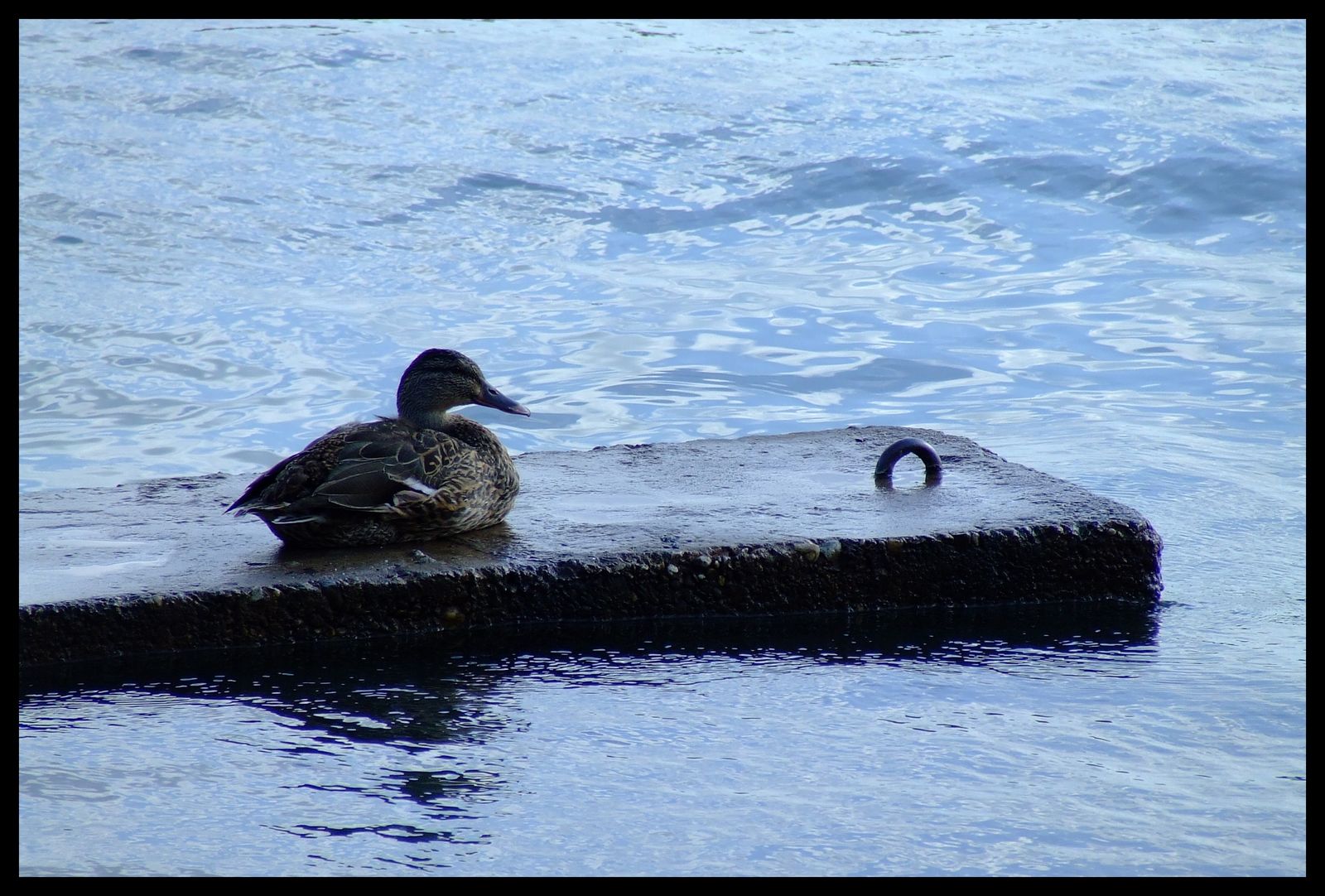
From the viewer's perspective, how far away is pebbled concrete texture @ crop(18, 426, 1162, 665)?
458 cm

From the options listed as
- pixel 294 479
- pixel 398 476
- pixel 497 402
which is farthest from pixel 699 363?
pixel 294 479

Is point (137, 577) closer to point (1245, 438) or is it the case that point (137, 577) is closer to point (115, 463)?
point (115, 463)

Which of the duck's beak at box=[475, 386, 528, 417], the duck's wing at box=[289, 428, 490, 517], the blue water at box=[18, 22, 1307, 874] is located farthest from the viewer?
the duck's beak at box=[475, 386, 528, 417]

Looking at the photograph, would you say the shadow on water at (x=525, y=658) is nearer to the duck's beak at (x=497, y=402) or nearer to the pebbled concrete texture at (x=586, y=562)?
the pebbled concrete texture at (x=586, y=562)

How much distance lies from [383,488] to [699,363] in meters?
5.27

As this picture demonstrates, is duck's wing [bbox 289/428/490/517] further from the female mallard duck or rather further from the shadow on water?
the shadow on water

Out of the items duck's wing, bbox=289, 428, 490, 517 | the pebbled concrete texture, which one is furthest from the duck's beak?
duck's wing, bbox=289, 428, 490, 517

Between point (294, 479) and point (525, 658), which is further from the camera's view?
point (294, 479)

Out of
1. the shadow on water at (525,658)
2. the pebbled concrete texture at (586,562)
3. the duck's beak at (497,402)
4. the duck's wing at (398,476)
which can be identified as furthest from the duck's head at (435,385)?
the shadow on water at (525,658)

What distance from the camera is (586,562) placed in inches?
191

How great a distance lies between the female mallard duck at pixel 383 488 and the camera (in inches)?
191

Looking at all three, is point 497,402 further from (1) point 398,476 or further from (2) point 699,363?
(2) point 699,363

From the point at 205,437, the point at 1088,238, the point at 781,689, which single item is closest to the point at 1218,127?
the point at 1088,238

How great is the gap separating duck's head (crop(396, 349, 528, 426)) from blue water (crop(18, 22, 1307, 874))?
105 cm
